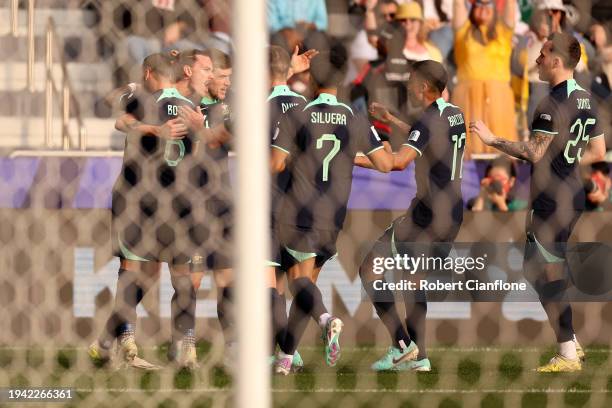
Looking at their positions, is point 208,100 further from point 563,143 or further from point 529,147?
point 563,143

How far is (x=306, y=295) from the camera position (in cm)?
584

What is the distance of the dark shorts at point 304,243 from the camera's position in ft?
19.4

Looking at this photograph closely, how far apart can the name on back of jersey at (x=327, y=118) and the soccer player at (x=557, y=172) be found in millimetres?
715

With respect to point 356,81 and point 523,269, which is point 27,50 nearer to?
point 356,81

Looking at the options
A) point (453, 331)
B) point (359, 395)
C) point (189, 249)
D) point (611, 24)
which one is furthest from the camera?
point (611, 24)

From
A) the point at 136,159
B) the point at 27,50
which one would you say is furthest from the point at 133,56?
the point at 136,159

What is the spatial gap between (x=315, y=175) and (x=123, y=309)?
1103 millimetres

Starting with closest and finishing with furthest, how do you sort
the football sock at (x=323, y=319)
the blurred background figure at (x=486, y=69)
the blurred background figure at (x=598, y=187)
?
1. the football sock at (x=323, y=319)
2. the blurred background figure at (x=598, y=187)
3. the blurred background figure at (x=486, y=69)

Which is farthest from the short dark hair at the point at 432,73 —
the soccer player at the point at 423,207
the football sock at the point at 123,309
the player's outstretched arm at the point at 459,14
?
the player's outstretched arm at the point at 459,14

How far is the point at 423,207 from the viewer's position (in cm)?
620

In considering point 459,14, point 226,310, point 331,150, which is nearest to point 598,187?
point 459,14

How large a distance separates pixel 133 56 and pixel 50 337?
1.70 metres
